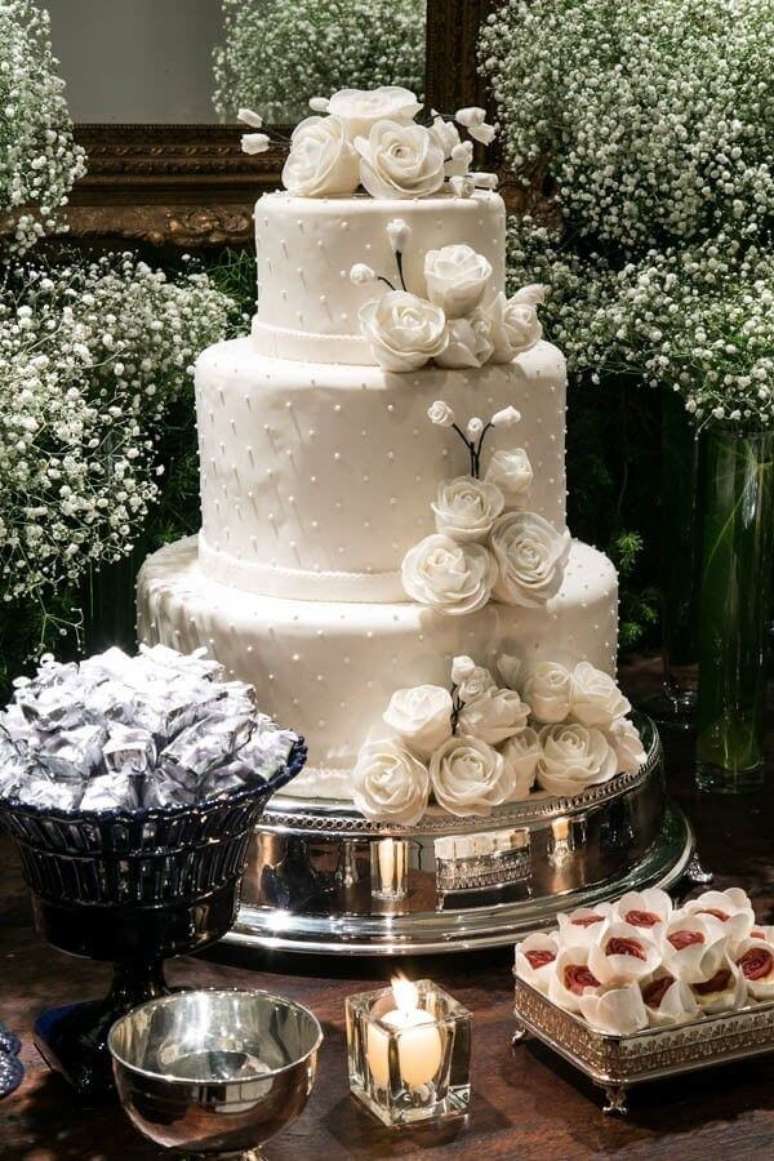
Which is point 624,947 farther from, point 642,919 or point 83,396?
point 83,396

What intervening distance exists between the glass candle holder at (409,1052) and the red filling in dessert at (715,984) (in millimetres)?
368

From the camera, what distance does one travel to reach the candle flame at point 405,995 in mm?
2689

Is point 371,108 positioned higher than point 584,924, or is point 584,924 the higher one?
point 371,108

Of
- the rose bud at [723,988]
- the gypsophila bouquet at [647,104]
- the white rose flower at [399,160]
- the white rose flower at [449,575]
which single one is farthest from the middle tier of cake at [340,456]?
the gypsophila bouquet at [647,104]

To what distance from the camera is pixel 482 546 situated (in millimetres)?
3189

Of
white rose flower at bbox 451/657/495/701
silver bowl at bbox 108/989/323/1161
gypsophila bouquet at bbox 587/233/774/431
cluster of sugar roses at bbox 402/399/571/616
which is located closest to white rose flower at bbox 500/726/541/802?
white rose flower at bbox 451/657/495/701

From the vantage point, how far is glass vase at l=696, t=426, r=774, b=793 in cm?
388

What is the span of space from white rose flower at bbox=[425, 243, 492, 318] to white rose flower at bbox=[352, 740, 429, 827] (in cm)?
74

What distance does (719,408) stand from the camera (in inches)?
146

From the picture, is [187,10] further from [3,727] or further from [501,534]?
[3,727]

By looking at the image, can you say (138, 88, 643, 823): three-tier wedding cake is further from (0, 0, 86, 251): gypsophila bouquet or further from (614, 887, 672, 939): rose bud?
(0, 0, 86, 251): gypsophila bouquet

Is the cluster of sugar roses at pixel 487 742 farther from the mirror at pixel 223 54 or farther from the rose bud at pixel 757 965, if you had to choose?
the mirror at pixel 223 54

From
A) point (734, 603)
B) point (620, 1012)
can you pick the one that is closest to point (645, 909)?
point (620, 1012)

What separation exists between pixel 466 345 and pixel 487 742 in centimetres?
66
